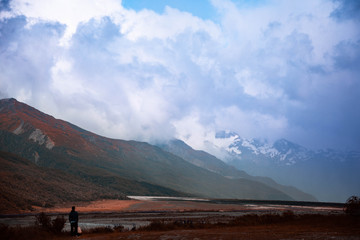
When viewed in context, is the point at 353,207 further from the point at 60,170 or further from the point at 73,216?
the point at 60,170

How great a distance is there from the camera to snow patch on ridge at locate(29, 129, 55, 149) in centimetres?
14275

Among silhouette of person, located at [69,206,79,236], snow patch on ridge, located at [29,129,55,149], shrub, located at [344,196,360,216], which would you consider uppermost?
snow patch on ridge, located at [29,129,55,149]

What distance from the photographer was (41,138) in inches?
5714

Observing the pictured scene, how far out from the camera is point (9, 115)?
159 meters

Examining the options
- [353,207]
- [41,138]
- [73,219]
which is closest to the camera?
[73,219]

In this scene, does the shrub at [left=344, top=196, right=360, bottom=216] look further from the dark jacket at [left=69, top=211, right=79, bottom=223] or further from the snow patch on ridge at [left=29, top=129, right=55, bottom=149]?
the snow patch on ridge at [left=29, top=129, right=55, bottom=149]

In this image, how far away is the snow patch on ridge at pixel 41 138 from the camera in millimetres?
142750

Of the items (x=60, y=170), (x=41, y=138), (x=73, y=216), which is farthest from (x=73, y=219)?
(x=41, y=138)

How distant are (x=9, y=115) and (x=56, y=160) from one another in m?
50.2

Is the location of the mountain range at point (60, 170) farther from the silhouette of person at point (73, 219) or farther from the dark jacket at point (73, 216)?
the dark jacket at point (73, 216)

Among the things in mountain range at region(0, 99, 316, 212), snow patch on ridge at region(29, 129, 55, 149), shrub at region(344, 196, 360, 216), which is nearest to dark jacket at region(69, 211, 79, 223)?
shrub at region(344, 196, 360, 216)

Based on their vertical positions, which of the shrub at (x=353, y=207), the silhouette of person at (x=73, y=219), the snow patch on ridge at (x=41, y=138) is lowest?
the silhouette of person at (x=73, y=219)

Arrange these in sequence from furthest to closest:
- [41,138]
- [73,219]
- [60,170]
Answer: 1. [41,138]
2. [60,170]
3. [73,219]

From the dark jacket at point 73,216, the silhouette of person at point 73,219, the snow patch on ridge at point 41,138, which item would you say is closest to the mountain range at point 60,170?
the snow patch on ridge at point 41,138
